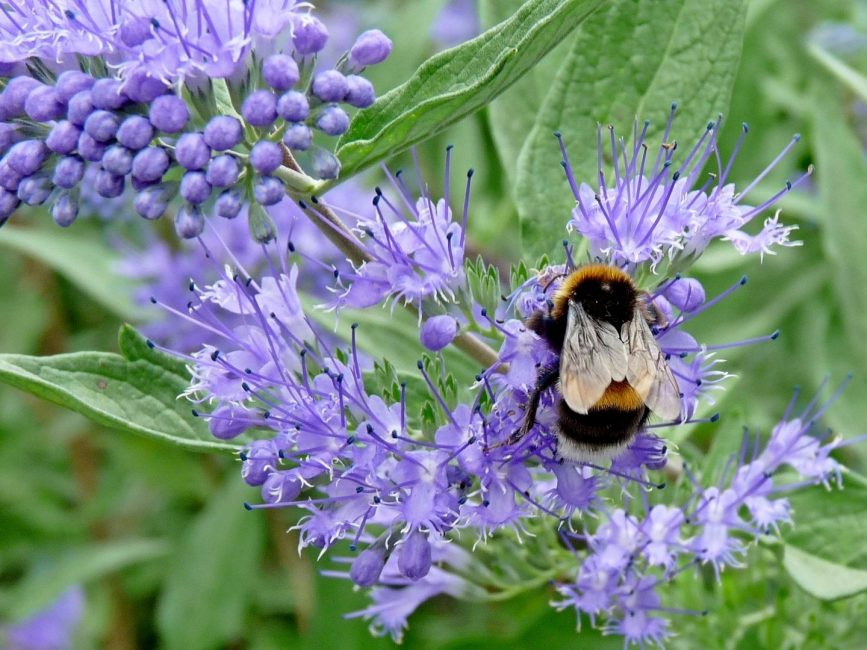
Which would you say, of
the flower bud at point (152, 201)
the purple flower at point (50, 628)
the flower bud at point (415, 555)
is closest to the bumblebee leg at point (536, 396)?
the flower bud at point (415, 555)

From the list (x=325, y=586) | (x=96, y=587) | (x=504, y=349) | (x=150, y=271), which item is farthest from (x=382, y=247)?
(x=96, y=587)

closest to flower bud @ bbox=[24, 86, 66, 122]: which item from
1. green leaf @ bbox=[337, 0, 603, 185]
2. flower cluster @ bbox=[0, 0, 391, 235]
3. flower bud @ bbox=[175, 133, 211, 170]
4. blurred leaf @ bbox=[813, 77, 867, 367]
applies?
flower cluster @ bbox=[0, 0, 391, 235]

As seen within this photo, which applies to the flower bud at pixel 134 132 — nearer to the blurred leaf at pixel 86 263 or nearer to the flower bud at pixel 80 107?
the flower bud at pixel 80 107

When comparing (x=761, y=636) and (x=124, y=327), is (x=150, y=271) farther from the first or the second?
(x=761, y=636)

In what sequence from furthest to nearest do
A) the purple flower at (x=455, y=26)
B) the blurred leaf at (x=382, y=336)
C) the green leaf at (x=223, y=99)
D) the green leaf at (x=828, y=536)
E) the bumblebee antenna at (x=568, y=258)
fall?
the purple flower at (x=455, y=26)
the blurred leaf at (x=382, y=336)
the green leaf at (x=828, y=536)
the bumblebee antenna at (x=568, y=258)
the green leaf at (x=223, y=99)

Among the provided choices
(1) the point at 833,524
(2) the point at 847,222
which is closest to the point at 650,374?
(1) the point at 833,524

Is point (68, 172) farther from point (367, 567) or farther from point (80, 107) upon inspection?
point (367, 567)
